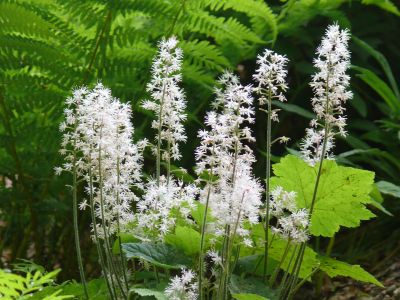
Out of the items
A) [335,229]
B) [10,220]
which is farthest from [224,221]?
[10,220]

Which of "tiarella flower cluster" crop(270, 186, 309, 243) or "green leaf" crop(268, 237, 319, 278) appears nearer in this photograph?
"tiarella flower cluster" crop(270, 186, 309, 243)

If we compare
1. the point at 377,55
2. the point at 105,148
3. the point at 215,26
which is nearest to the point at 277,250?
the point at 105,148

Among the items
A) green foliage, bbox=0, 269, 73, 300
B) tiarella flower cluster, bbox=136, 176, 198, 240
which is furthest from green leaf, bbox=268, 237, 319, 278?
green foliage, bbox=0, 269, 73, 300

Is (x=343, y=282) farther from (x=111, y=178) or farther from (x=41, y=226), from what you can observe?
(x=111, y=178)

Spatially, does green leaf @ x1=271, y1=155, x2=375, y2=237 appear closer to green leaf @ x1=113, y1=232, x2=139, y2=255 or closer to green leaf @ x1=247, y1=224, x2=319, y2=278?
green leaf @ x1=247, y1=224, x2=319, y2=278

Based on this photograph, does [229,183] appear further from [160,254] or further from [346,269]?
[346,269]

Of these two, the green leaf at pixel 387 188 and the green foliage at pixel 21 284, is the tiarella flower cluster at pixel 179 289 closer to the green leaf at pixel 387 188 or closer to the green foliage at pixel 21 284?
the green foliage at pixel 21 284
